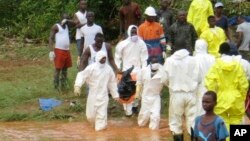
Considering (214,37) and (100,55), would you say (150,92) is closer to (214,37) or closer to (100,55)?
(100,55)

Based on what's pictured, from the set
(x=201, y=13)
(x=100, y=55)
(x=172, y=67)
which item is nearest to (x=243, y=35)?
(x=201, y=13)

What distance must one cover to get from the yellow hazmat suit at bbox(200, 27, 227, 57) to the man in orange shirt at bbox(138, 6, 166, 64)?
1.07m

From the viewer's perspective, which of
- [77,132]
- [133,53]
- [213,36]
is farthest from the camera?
[133,53]

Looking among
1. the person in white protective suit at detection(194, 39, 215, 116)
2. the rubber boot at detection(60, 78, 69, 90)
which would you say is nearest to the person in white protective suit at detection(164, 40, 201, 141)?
the person in white protective suit at detection(194, 39, 215, 116)

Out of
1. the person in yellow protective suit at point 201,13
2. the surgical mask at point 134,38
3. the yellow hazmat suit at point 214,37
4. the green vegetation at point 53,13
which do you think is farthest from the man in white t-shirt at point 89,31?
the green vegetation at point 53,13

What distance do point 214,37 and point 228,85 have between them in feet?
13.0

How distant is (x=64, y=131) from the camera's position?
12.4 meters

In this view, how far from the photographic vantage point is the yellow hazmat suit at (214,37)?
13.2 meters

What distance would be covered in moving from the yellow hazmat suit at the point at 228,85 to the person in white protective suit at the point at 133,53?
420cm

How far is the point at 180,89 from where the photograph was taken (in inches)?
423

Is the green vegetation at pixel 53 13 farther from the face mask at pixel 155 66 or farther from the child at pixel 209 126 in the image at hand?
the child at pixel 209 126

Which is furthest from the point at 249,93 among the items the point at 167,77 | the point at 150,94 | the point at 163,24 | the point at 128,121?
the point at 163,24

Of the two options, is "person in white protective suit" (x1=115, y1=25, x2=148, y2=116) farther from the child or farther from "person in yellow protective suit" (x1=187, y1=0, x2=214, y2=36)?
the child

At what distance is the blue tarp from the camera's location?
14.0 meters
